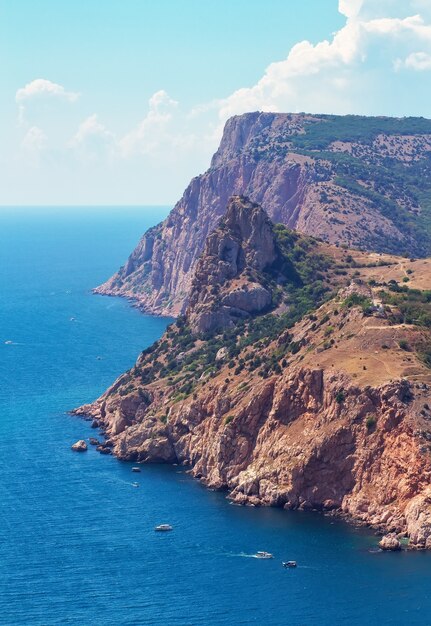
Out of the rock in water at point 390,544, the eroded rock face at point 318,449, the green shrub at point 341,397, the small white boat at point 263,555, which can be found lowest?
the small white boat at point 263,555

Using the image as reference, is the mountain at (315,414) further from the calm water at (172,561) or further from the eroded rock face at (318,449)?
the calm water at (172,561)

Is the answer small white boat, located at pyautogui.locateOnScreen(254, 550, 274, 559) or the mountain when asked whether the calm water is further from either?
the mountain

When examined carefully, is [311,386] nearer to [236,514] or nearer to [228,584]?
[236,514]

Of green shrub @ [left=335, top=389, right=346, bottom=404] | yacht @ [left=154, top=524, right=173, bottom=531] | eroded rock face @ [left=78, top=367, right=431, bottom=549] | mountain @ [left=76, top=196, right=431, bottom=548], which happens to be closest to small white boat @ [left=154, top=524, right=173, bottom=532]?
yacht @ [left=154, top=524, right=173, bottom=531]

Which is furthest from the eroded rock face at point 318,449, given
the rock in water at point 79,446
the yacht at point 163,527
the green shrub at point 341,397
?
the rock in water at point 79,446

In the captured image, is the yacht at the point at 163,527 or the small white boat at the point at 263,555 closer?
Result: the small white boat at the point at 263,555

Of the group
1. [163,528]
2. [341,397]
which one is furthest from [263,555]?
[341,397]

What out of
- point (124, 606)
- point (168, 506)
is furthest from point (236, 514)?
point (124, 606)
